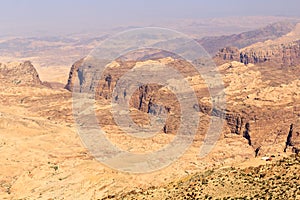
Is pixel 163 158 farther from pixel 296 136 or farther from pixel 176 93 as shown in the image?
pixel 176 93

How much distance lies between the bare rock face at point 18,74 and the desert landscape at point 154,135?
0.43 m

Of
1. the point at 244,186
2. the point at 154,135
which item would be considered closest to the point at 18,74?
the point at 154,135

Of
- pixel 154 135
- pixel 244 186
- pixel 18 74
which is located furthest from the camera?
pixel 18 74

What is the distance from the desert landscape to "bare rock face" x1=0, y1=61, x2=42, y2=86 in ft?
1.42

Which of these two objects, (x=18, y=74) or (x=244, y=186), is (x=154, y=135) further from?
(x=18, y=74)

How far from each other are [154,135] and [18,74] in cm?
8567

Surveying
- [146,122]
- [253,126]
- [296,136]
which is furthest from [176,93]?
[296,136]

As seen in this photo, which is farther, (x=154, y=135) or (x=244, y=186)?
(x=154, y=135)

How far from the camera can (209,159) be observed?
80812mm

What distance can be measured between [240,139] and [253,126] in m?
4.67

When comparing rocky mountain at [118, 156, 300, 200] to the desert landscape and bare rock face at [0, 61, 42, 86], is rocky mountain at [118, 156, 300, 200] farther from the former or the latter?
bare rock face at [0, 61, 42, 86]

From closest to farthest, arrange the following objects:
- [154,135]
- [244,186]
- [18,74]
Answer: [244,186] < [154,135] < [18,74]

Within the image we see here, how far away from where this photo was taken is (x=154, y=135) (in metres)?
95.9

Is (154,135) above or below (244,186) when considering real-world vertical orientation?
below
